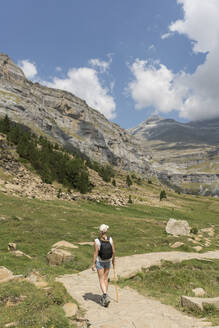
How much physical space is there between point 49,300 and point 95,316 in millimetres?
1794

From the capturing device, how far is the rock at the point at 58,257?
15.6 m

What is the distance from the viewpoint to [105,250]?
32.0 feet

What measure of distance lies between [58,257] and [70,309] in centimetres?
835

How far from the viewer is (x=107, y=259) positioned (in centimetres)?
977

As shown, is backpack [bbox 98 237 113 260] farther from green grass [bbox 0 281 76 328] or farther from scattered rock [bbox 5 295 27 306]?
scattered rock [bbox 5 295 27 306]

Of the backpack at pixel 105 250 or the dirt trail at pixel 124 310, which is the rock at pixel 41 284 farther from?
the backpack at pixel 105 250

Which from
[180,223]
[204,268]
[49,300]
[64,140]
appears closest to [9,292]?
[49,300]

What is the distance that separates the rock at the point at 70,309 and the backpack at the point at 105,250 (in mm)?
2185

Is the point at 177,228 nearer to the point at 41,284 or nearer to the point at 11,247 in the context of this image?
the point at 11,247

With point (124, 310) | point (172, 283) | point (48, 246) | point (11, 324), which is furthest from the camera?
point (48, 246)

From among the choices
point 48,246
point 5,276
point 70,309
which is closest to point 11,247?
point 48,246

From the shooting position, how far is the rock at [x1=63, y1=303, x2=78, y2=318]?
7.59 m

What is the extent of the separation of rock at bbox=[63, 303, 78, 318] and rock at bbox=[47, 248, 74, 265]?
7941 mm

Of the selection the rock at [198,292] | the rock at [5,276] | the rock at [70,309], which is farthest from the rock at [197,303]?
the rock at [5,276]
